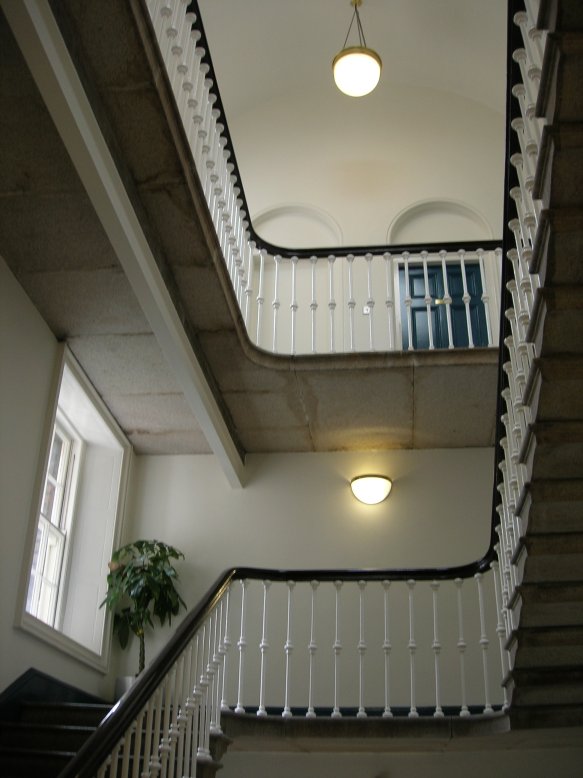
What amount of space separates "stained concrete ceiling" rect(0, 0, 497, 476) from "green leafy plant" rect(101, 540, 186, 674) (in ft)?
3.67

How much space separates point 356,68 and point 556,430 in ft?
16.9

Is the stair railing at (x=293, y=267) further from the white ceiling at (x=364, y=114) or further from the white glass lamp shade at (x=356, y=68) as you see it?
the white glass lamp shade at (x=356, y=68)

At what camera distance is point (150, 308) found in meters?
5.61

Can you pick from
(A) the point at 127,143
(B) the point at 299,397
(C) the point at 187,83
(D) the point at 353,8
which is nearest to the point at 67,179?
(A) the point at 127,143

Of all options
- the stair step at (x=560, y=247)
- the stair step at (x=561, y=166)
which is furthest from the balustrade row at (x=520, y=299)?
the stair step at (x=561, y=166)

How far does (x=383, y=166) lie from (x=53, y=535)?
5147 mm

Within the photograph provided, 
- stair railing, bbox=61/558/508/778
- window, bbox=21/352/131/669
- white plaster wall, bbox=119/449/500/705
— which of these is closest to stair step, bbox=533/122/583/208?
stair railing, bbox=61/558/508/778

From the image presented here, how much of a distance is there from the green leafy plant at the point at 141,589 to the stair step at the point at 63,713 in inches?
49.8

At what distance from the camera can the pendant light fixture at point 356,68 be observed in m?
8.12

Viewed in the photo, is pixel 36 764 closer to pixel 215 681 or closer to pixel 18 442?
pixel 215 681

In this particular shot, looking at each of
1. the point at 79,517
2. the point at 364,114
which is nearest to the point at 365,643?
the point at 79,517

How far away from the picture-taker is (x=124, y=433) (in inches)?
314

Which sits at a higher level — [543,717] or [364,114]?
[364,114]

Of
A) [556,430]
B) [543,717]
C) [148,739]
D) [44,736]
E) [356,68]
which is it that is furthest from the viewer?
[356,68]
